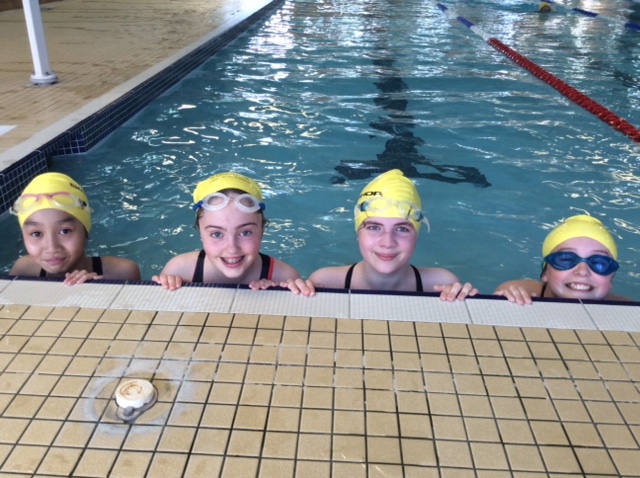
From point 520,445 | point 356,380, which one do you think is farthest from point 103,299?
point 520,445

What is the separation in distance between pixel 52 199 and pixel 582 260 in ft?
8.59

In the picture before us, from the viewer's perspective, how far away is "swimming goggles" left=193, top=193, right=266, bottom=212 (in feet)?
8.82

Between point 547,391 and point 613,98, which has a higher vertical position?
point 547,391

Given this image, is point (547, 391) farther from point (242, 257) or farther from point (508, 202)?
point (508, 202)

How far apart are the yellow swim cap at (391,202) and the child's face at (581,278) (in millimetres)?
718

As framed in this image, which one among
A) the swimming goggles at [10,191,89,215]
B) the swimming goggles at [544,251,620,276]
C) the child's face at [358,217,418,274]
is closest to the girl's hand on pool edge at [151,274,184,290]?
the swimming goggles at [10,191,89,215]

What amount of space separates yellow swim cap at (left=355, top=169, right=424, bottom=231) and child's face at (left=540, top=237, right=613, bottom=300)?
718mm

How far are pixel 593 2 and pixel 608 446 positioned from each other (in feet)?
68.4

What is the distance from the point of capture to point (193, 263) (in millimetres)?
3146

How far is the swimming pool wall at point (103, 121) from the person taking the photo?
15.6ft

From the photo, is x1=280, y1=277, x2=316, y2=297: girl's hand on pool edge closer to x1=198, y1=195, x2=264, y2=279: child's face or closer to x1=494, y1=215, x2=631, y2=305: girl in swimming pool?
x1=198, y1=195, x2=264, y2=279: child's face

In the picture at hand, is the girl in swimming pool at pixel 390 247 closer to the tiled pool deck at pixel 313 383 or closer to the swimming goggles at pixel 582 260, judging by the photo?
the tiled pool deck at pixel 313 383

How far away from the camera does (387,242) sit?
2.82 metres

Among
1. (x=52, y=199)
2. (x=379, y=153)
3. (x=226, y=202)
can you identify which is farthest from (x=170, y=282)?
(x=379, y=153)
